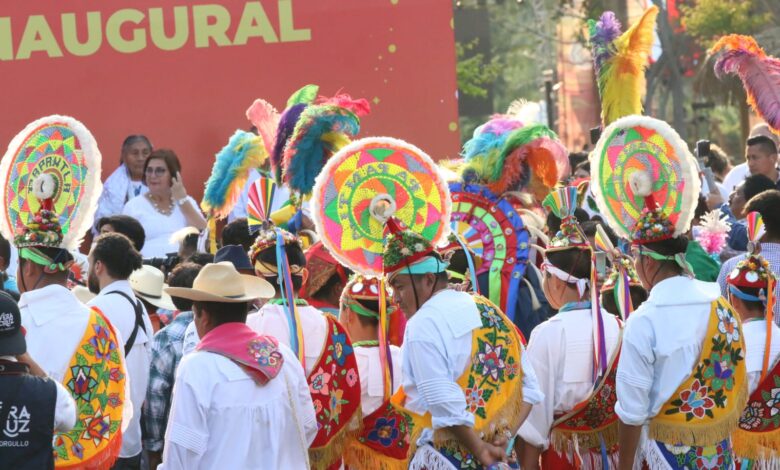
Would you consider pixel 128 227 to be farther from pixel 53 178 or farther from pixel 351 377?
pixel 351 377

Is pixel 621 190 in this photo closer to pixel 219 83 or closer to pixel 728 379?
pixel 728 379

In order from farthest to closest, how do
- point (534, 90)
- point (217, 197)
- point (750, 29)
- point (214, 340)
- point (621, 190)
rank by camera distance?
point (534, 90), point (750, 29), point (217, 197), point (621, 190), point (214, 340)

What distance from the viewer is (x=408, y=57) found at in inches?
456

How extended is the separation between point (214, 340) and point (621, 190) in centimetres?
221

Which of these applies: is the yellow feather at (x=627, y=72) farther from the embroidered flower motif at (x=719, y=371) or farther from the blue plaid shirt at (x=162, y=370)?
the blue plaid shirt at (x=162, y=370)

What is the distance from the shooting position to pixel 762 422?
6742 millimetres

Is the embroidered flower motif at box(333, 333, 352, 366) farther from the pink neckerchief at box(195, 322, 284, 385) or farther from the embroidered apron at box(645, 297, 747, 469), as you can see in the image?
the embroidered apron at box(645, 297, 747, 469)

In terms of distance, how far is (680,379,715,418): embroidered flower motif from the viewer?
19.6 ft

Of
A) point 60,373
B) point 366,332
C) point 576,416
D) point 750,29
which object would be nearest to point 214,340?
point 60,373

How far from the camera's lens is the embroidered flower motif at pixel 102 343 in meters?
6.23

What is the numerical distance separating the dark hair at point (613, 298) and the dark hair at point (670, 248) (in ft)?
4.73

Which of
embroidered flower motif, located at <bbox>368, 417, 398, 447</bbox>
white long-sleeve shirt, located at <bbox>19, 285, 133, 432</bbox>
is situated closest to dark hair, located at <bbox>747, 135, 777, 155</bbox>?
embroidered flower motif, located at <bbox>368, 417, 398, 447</bbox>

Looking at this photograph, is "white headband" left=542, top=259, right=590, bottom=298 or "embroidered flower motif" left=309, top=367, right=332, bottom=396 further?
"white headband" left=542, top=259, right=590, bottom=298

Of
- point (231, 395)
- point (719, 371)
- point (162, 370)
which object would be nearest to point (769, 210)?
point (719, 371)
